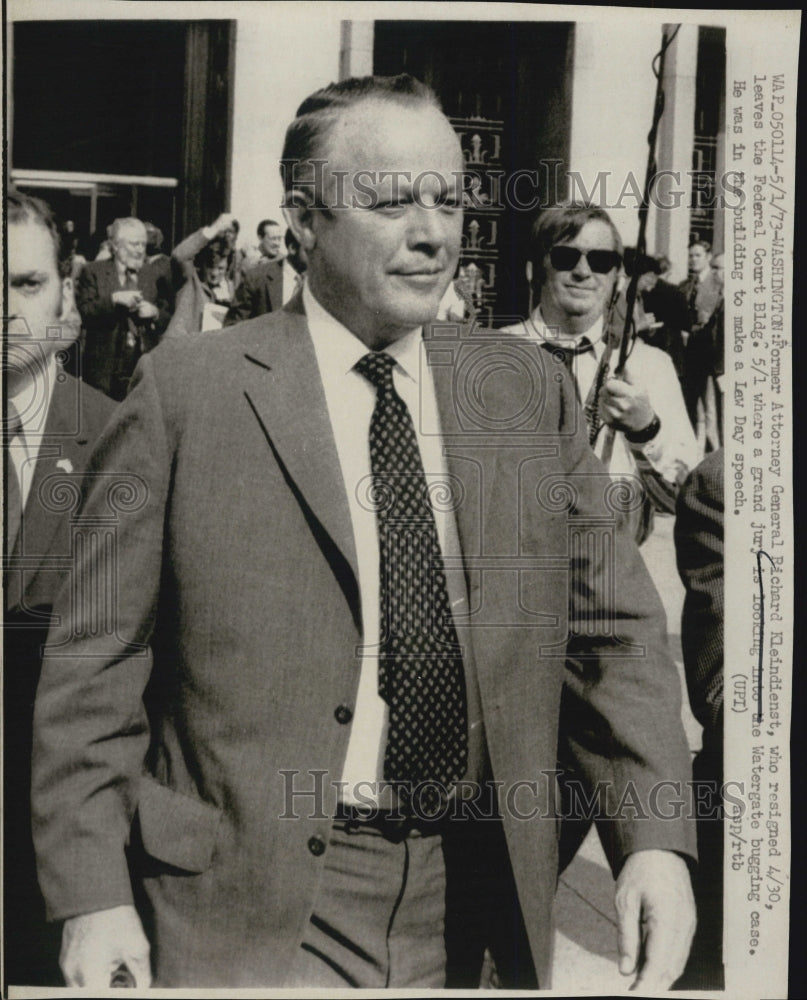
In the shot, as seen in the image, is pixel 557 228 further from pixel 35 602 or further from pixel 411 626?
pixel 35 602

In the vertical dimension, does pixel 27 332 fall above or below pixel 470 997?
above

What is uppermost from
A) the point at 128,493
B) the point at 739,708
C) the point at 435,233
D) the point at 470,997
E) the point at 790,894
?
the point at 435,233

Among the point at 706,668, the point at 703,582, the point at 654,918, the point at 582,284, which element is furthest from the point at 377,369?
the point at 654,918

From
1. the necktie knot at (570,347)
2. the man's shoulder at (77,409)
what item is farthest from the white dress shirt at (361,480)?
the man's shoulder at (77,409)

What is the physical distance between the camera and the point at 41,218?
1.98m

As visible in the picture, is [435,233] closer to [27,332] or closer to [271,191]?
[271,191]

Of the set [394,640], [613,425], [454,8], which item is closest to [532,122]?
[454,8]

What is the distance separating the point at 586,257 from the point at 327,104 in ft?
1.86

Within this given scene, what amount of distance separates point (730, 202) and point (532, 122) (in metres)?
0.42

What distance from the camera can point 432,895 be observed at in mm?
1848

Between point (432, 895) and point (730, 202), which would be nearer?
point (432, 895)

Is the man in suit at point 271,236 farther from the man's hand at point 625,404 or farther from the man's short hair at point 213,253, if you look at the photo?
the man's hand at point 625,404

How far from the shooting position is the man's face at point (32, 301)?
1976mm

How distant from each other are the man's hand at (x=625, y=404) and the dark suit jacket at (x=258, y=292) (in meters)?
0.65
